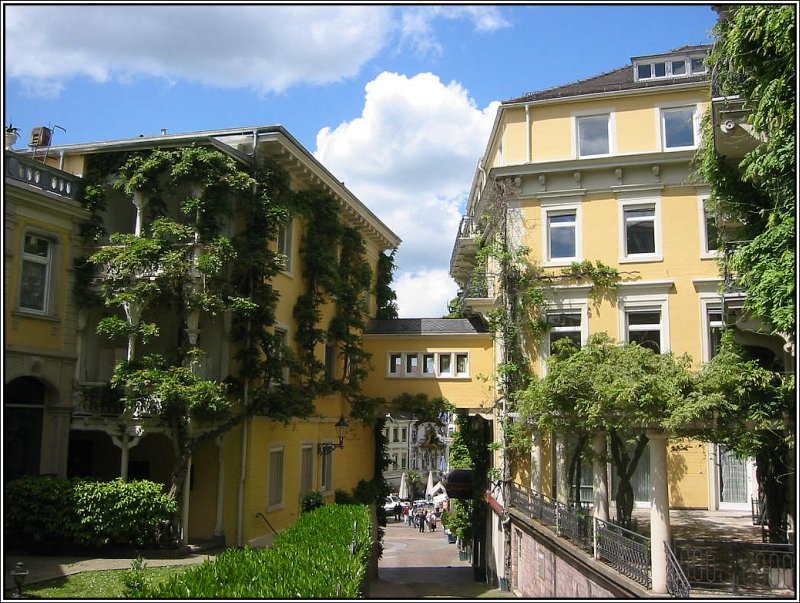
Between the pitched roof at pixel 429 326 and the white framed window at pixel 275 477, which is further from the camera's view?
the pitched roof at pixel 429 326

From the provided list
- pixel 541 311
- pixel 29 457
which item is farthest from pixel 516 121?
pixel 29 457

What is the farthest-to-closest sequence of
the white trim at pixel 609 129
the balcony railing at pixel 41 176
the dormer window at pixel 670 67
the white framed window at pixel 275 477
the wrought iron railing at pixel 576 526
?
the dormer window at pixel 670 67, the white trim at pixel 609 129, the white framed window at pixel 275 477, the balcony railing at pixel 41 176, the wrought iron railing at pixel 576 526

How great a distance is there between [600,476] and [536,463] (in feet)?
18.8

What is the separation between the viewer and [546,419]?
1630 cm

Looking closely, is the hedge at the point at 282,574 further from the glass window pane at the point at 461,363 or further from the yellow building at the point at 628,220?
the glass window pane at the point at 461,363

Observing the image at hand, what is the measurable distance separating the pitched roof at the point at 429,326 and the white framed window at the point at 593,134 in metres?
7.27

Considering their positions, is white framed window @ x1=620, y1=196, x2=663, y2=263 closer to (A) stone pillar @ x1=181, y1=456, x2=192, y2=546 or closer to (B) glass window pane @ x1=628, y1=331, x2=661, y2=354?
(B) glass window pane @ x1=628, y1=331, x2=661, y2=354

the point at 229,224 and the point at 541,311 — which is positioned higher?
the point at 229,224

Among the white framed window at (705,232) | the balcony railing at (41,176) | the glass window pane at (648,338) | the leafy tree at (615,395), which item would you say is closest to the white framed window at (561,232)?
the glass window pane at (648,338)

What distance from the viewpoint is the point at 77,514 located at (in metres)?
16.5

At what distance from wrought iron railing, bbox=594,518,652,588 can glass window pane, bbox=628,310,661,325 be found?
8.23 m

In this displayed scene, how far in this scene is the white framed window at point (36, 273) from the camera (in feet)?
59.9

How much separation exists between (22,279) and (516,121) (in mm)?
Result: 14815

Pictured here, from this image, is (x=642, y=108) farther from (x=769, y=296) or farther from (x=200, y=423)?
(x=200, y=423)
